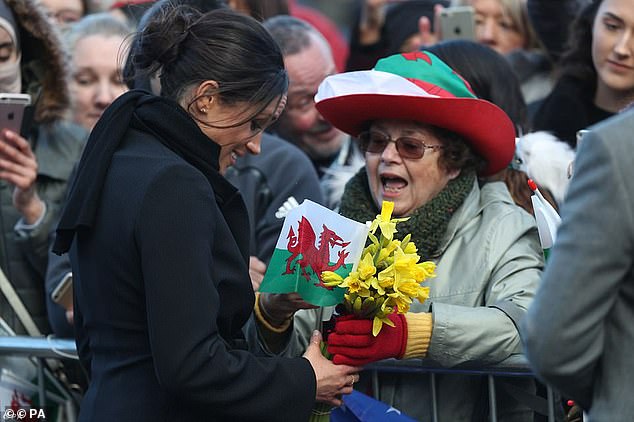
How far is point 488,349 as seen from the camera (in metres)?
3.57

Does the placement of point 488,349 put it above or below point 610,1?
below

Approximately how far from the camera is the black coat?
2.91 metres

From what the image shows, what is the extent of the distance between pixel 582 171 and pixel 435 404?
5.35ft

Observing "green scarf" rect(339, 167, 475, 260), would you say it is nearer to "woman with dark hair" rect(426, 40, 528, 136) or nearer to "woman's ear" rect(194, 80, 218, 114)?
"woman with dark hair" rect(426, 40, 528, 136)

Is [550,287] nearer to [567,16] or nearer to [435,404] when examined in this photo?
[435,404]

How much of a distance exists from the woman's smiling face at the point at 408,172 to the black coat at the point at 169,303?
2.89 ft

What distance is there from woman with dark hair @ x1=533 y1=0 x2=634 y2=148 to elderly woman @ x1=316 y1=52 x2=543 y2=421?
0.88 m

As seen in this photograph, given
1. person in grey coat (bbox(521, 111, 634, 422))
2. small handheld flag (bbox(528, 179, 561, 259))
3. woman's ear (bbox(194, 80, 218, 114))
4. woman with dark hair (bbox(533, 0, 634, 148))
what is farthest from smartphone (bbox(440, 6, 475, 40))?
person in grey coat (bbox(521, 111, 634, 422))

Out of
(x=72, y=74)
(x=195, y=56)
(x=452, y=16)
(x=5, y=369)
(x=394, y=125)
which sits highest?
(x=195, y=56)

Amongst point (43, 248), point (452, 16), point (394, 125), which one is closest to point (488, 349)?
point (394, 125)

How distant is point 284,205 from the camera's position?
15.2 feet

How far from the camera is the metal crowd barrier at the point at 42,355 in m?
4.38

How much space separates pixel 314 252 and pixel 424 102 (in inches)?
30.8

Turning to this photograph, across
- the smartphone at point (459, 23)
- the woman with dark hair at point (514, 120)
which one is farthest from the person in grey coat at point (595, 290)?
the smartphone at point (459, 23)
